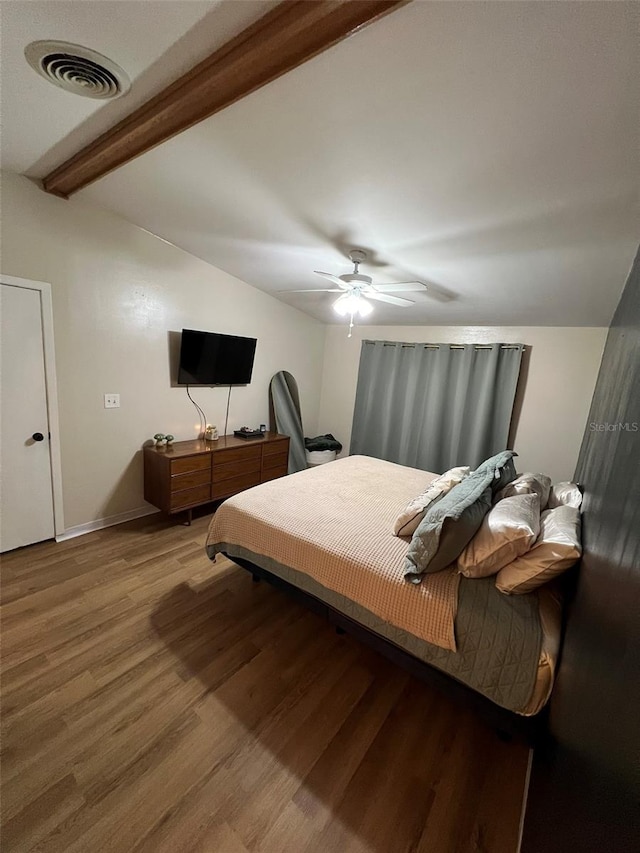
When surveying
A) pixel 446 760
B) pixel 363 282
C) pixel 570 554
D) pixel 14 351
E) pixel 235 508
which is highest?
pixel 363 282

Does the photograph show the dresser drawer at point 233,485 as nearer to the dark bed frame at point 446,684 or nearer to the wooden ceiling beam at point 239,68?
the dark bed frame at point 446,684

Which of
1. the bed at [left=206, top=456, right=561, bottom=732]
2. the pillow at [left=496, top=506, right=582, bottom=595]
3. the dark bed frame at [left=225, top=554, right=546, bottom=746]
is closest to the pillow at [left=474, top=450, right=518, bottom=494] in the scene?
the pillow at [left=496, top=506, right=582, bottom=595]

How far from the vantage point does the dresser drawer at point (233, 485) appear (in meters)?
3.34

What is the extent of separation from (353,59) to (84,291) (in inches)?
95.5

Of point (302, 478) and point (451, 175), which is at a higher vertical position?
point (451, 175)

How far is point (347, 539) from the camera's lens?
1.77 meters

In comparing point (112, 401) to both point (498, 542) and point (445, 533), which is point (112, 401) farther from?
point (498, 542)

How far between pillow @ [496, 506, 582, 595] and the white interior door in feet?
10.1

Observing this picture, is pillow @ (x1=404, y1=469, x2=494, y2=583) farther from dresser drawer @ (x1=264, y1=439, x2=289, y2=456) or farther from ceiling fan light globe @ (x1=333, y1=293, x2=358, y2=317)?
dresser drawer @ (x1=264, y1=439, x2=289, y2=456)

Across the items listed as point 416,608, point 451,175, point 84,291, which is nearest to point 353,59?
point 451,175

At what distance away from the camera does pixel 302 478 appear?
262 centimetres

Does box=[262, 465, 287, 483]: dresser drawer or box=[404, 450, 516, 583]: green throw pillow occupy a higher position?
box=[404, 450, 516, 583]: green throw pillow

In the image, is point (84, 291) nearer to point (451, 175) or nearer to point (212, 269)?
point (212, 269)

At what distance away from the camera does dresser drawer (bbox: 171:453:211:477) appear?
2955mm
